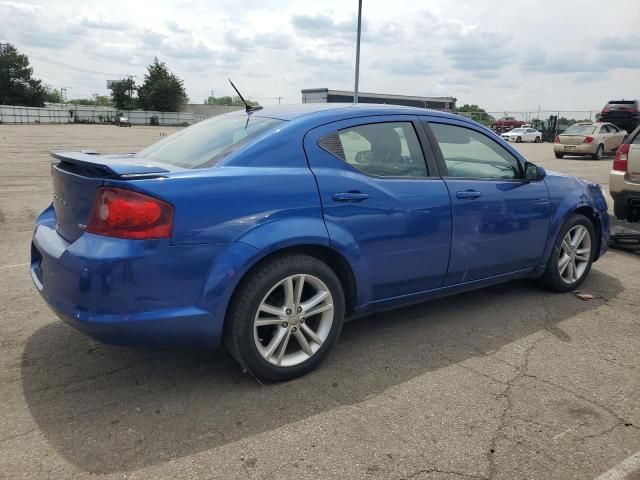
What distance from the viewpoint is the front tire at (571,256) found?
4688mm

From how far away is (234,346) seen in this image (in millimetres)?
2920

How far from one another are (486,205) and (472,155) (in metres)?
0.43

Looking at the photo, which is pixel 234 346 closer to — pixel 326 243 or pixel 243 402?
pixel 243 402

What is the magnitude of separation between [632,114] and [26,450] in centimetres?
2742

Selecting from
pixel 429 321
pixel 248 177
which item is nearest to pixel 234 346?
pixel 248 177

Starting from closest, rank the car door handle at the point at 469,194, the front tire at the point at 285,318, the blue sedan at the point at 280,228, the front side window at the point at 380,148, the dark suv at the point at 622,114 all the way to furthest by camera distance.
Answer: the blue sedan at the point at 280,228, the front tire at the point at 285,318, the front side window at the point at 380,148, the car door handle at the point at 469,194, the dark suv at the point at 622,114

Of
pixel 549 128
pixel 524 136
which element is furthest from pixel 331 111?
pixel 549 128

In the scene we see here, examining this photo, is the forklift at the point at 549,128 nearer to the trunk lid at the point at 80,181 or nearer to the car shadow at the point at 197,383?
the car shadow at the point at 197,383

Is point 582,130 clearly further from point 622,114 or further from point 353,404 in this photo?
point 353,404

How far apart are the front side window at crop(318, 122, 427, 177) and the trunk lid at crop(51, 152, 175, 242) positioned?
1.09 m

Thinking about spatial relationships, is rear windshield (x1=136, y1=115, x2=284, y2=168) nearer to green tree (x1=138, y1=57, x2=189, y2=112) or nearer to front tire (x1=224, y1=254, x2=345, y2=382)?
front tire (x1=224, y1=254, x2=345, y2=382)

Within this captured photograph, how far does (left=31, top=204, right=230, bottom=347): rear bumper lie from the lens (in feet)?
8.52

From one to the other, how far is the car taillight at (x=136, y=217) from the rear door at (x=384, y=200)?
943mm

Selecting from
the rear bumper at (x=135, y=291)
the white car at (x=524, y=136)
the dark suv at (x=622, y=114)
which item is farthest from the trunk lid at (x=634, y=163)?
the white car at (x=524, y=136)
